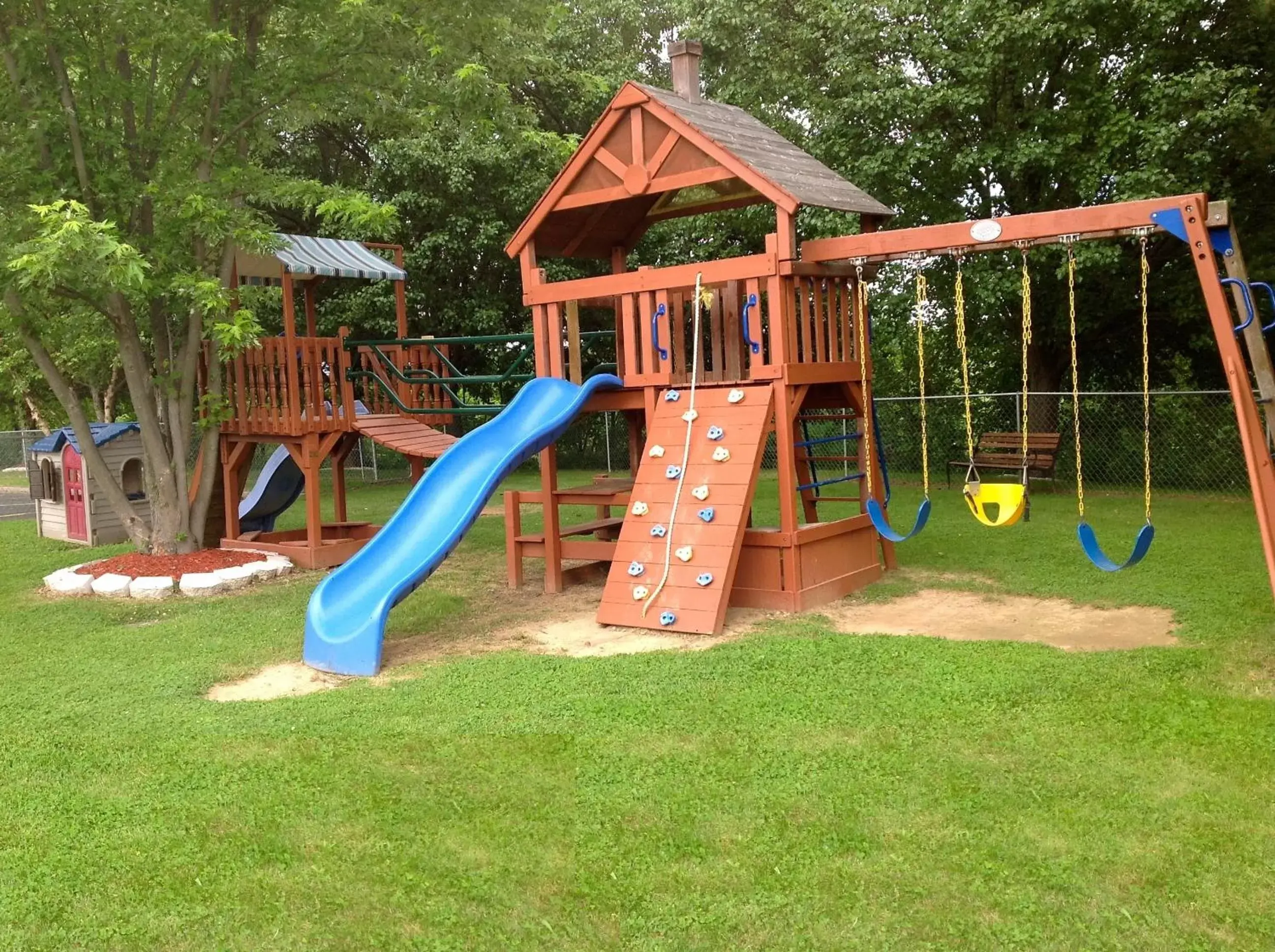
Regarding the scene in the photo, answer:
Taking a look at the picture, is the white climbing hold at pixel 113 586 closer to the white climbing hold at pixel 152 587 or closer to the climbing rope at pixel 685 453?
the white climbing hold at pixel 152 587

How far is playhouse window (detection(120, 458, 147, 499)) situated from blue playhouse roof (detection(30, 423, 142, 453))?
0.39 metres

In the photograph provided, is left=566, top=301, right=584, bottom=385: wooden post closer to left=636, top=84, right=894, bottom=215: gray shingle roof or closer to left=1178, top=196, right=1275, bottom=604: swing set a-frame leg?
left=636, top=84, right=894, bottom=215: gray shingle roof

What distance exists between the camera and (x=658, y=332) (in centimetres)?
884

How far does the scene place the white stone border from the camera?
9711 millimetres

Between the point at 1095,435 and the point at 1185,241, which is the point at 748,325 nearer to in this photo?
the point at 1185,241

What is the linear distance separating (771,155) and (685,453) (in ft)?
8.78

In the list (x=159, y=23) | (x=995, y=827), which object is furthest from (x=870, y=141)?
(x=995, y=827)

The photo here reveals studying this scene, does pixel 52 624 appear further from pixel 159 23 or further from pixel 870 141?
pixel 870 141

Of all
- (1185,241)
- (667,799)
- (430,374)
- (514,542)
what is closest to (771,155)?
(1185,241)

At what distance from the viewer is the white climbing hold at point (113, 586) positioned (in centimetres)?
973

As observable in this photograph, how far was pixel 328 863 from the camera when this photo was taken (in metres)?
3.98

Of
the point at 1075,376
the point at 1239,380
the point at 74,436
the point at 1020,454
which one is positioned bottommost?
the point at 1020,454

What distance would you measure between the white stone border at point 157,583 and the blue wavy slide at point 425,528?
2192 mm

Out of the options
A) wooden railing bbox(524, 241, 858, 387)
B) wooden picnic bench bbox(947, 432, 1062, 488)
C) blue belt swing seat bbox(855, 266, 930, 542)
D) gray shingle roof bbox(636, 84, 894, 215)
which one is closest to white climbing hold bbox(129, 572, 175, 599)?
wooden railing bbox(524, 241, 858, 387)
